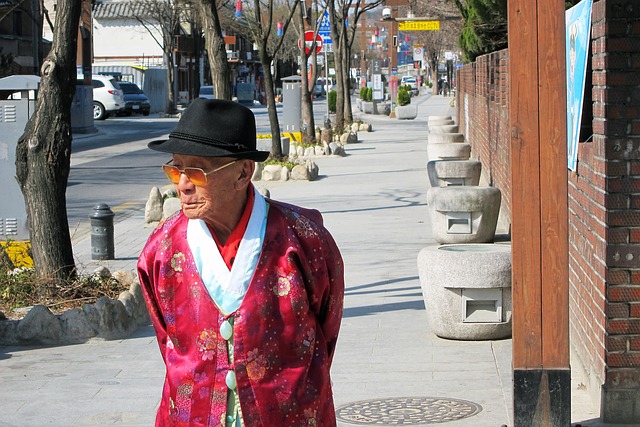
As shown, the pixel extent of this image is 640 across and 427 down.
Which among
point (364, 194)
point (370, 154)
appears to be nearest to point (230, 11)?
point (370, 154)

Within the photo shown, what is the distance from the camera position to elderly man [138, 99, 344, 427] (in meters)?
3.11

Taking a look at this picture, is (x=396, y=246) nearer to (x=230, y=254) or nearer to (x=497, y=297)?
(x=497, y=297)

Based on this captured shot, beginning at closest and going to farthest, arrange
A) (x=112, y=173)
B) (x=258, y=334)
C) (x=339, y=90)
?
(x=258, y=334)
(x=112, y=173)
(x=339, y=90)

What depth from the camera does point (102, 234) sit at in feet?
39.4

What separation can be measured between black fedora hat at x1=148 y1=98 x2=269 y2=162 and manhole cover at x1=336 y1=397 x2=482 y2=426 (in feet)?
10.5

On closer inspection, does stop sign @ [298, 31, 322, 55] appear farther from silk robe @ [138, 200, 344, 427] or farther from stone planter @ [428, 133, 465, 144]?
silk robe @ [138, 200, 344, 427]

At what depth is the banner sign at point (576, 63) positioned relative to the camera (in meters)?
6.60

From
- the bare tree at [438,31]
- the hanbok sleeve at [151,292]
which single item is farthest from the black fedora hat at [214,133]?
the bare tree at [438,31]

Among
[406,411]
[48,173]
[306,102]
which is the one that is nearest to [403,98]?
[306,102]

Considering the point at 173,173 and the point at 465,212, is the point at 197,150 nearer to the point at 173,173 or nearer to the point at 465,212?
the point at 173,173

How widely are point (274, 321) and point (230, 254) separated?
0.24 meters

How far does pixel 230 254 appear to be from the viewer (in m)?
3.21

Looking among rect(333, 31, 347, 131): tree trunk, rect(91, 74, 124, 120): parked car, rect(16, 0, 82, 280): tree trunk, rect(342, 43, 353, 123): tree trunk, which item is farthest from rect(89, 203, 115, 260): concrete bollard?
rect(91, 74, 124, 120): parked car

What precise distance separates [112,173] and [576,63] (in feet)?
57.9
